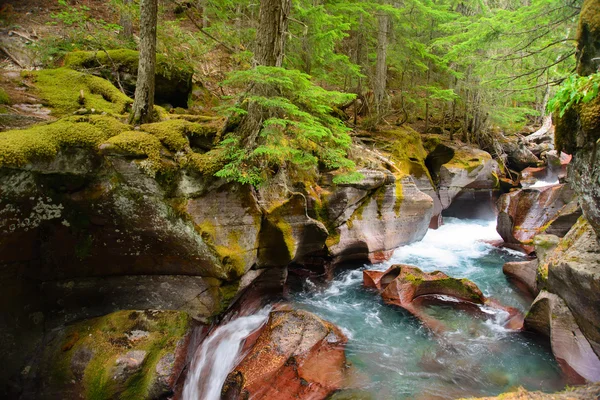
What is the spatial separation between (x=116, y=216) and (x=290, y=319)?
12.5 feet

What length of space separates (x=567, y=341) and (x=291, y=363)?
4.94m

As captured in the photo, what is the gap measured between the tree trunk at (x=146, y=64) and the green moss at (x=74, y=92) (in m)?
0.93

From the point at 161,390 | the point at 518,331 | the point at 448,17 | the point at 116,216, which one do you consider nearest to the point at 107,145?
the point at 116,216

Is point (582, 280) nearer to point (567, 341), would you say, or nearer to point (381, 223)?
point (567, 341)

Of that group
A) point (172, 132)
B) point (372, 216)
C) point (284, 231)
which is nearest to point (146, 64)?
point (172, 132)

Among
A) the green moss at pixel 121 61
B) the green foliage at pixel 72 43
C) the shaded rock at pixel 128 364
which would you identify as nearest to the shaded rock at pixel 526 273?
the shaded rock at pixel 128 364

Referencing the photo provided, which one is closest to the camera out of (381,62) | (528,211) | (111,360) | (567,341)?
(111,360)

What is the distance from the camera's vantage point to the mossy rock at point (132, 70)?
7914 mm

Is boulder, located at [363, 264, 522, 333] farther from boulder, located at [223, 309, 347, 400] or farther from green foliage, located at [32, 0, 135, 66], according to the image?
green foliage, located at [32, 0, 135, 66]

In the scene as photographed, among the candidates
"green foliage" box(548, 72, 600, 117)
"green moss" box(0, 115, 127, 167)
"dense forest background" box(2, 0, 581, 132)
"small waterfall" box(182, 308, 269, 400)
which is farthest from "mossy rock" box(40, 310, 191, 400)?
"green foliage" box(548, 72, 600, 117)

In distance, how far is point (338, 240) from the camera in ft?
30.7

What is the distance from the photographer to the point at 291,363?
517cm

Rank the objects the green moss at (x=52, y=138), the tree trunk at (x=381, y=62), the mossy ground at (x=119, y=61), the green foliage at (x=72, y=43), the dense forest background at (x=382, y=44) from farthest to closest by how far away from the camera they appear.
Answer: the tree trunk at (x=381, y=62) → the green foliage at (x=72, y=43) → the dense forest background at (x=382, y=44) → the mossy ground at (x=119, y=61) → the green moss at (x=52, y=138)

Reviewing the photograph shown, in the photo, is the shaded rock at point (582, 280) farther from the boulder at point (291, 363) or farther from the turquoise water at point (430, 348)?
the boulder at point (291, 363)
